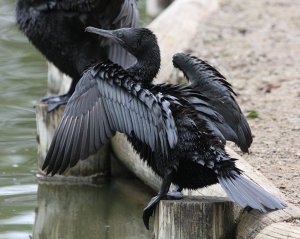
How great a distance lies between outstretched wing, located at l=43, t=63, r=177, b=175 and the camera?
16.2ft

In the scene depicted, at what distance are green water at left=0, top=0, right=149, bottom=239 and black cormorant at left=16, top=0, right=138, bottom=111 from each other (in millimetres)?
994

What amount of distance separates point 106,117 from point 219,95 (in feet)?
2.31

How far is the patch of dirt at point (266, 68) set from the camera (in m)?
6.23

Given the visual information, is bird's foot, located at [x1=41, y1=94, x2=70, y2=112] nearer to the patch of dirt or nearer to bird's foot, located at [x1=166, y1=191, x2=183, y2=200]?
the patch of dirt

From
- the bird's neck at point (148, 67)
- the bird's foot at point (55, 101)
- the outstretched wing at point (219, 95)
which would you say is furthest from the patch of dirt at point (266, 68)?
the bird's foot at point (55, 101)

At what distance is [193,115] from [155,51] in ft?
1.70

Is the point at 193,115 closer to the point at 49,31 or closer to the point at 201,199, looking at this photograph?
the point at 201,199

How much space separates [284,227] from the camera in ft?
15.2

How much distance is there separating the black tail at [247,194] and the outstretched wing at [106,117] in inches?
15.1

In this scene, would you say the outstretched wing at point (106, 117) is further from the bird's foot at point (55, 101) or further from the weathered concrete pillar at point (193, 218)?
the bird's foot at point (55, 101)

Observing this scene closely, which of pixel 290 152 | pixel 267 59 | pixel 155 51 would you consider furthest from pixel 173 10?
pixel 155 51

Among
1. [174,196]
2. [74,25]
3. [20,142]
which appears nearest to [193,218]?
[174,196]

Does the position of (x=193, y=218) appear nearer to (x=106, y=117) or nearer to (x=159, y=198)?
(x=159, y=198)

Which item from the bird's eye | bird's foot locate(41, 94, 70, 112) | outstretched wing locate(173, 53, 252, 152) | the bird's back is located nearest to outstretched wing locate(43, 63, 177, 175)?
the bird's eye
